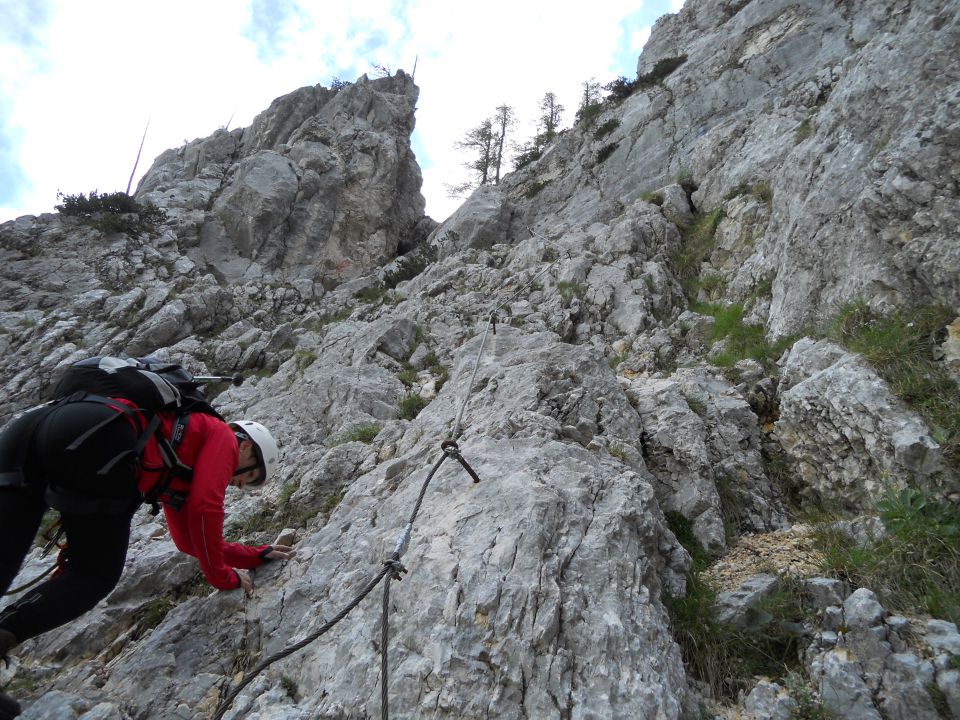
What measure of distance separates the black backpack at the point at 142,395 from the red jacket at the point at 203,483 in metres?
0.06

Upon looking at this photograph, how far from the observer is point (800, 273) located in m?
7.82

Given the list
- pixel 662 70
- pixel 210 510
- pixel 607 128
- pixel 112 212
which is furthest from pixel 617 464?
pixel 112 212

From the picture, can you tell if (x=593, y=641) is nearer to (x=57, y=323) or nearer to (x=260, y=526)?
(x=260, y=526)

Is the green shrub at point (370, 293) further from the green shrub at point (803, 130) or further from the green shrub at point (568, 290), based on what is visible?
the green shrub at point (803, 130)

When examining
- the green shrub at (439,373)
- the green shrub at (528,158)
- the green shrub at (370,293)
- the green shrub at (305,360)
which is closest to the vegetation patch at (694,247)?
the green shrub at (439,373)

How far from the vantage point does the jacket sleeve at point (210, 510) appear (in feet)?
12.8

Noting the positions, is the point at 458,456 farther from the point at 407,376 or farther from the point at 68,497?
the point at 407,376

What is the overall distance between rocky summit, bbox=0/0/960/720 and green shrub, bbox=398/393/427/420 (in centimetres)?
6

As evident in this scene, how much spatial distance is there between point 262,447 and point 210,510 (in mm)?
803

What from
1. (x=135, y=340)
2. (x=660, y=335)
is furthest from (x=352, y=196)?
(x=660, y=335)

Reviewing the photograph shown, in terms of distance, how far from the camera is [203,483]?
12.9 feet

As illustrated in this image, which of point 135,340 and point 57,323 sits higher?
point 57,323

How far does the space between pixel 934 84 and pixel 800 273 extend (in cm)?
A: 327

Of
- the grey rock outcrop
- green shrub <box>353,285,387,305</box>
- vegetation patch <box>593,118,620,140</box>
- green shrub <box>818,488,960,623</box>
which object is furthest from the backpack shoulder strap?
vegetation patch <box>593,118,620,140</box>
